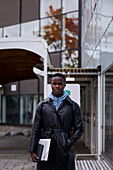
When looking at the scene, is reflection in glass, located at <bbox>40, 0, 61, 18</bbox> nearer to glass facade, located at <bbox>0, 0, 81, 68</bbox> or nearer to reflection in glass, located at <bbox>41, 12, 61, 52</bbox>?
glass facade, located at <bbox>0, 0, 81, 68</bbox>

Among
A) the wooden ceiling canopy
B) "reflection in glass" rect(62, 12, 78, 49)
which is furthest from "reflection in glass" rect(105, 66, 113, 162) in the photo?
"reflection in glass" rect(62, 12, 78, 49)

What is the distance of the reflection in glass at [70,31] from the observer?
54.7ft

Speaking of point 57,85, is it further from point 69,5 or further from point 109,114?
point 69,5

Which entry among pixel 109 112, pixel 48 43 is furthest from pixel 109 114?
pixel 48 43

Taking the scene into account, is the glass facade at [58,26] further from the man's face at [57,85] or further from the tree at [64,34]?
the man's face at [57,85]

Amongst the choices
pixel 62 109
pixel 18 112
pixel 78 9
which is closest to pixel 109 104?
pixel 62 109

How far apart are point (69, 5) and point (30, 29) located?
3.00 metres

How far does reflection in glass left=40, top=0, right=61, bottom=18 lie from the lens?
Result: 57.5ft

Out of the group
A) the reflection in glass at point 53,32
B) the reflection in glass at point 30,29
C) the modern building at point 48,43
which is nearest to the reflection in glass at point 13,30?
the modern building at point 48,43

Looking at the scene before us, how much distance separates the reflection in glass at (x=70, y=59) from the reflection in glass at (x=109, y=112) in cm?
878

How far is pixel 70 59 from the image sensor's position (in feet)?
54.4

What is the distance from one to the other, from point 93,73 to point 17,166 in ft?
10.6

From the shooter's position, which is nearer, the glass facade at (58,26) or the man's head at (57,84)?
the man's head at (57,84)

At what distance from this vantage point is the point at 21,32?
1908cm
